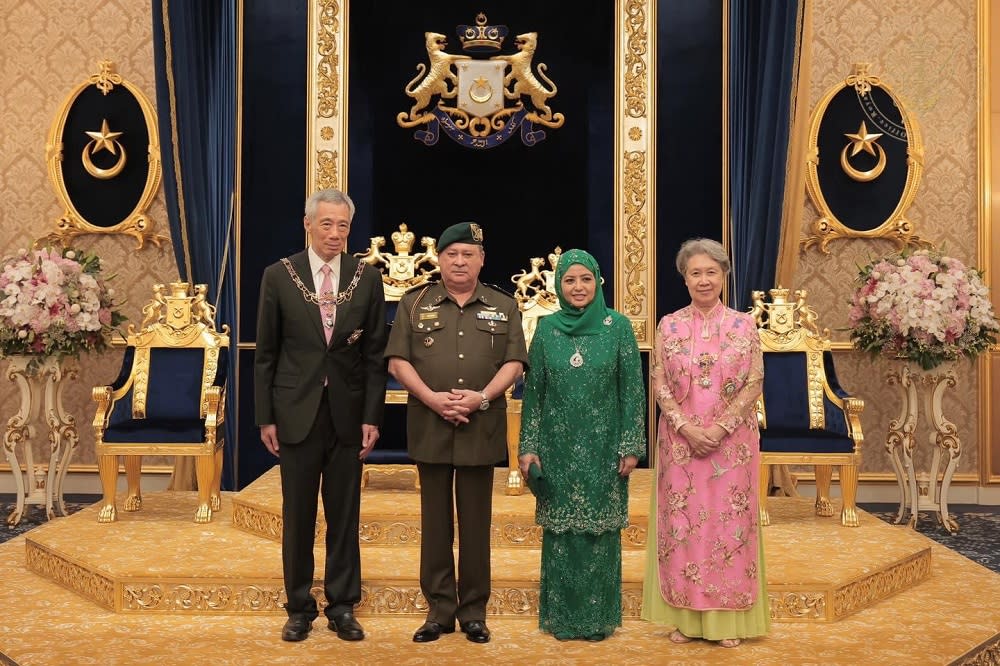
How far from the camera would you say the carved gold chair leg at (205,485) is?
491 cm

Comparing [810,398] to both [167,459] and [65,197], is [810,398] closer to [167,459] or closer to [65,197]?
[167,459]

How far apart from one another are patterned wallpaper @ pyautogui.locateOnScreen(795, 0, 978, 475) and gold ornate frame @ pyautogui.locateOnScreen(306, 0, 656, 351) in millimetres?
1126

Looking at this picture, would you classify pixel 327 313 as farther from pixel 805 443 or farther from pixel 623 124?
pixel 623 124

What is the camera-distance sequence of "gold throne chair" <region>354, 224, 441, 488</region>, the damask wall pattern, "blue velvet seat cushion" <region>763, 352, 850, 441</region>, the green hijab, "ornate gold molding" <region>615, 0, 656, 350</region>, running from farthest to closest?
the damask wall pattern < "ornate gold molding" <region>615, 0, 656, 350</region> < "gold throne chair" <region>354, 224, 441, 488</region> < "blue velvet seat cushion" <region>763, 352, 850, 441</region> < the green hijab

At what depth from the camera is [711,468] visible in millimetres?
3402

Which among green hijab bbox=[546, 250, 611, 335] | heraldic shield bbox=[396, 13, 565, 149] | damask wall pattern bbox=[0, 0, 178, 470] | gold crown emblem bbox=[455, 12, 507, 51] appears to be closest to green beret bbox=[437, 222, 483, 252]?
green hijab bbox=[546, 250, 611, 335]

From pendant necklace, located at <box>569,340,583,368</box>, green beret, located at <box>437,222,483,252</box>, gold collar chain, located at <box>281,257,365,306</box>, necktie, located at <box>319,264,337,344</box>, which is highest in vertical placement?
green beret, located at <box>437,222,483,252</box>

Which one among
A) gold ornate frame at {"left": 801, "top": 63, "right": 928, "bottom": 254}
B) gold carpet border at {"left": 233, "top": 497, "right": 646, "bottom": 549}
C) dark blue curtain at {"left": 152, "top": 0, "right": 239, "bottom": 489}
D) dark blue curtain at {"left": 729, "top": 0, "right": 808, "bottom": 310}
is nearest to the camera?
gold carpet border at {"left": 233, "top": 497, "right": 646, "bottom": 549}

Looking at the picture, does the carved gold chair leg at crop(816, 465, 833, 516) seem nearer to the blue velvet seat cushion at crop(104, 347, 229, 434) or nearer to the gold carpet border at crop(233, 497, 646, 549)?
the gold carpet border at crop(233, 497, 646, 549)

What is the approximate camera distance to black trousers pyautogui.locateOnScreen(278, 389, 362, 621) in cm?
343

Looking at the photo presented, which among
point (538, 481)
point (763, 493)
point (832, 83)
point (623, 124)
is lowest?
point (763, 493)

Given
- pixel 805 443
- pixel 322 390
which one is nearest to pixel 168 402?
pixel 322 390

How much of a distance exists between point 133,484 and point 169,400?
0.50 metres

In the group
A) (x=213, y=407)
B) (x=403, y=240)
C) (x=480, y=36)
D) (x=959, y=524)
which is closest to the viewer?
(x=213, y=407)
